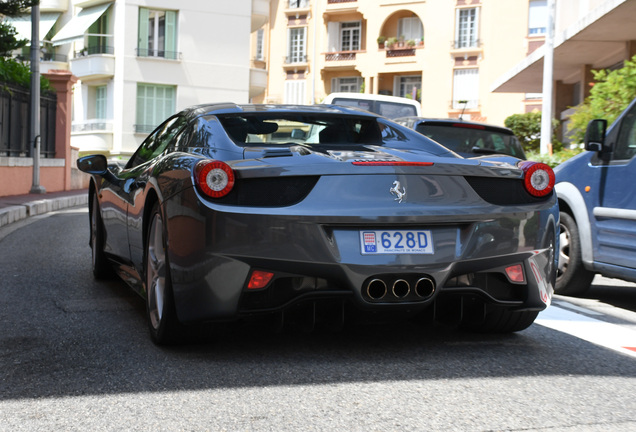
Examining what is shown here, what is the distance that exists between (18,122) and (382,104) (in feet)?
27.1

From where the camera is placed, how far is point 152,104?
127 feet

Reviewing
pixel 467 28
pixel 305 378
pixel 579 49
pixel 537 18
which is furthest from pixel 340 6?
pixel 305 378

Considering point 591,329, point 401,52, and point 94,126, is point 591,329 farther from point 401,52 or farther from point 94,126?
point 401,52

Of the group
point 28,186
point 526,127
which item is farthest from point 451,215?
point 526,127

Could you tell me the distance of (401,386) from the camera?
3.96 meters

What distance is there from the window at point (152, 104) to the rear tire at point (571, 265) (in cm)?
3226

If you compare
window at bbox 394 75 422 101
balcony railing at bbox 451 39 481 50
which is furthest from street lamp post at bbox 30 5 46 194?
window at bbox 394 75 422 101

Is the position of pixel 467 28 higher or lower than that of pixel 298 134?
higher

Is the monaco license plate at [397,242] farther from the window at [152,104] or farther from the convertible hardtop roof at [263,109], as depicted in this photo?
the window at [152,104]

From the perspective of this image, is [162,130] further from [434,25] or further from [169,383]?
[434,25]

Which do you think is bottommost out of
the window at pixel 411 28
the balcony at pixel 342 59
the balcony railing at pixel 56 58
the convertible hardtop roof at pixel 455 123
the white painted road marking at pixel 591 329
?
the white painted road marking at pixel 591 329

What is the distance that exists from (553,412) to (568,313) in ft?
9.02

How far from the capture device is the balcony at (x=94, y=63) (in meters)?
38.4

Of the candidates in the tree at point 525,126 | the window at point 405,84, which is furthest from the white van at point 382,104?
the window at point 405,84
